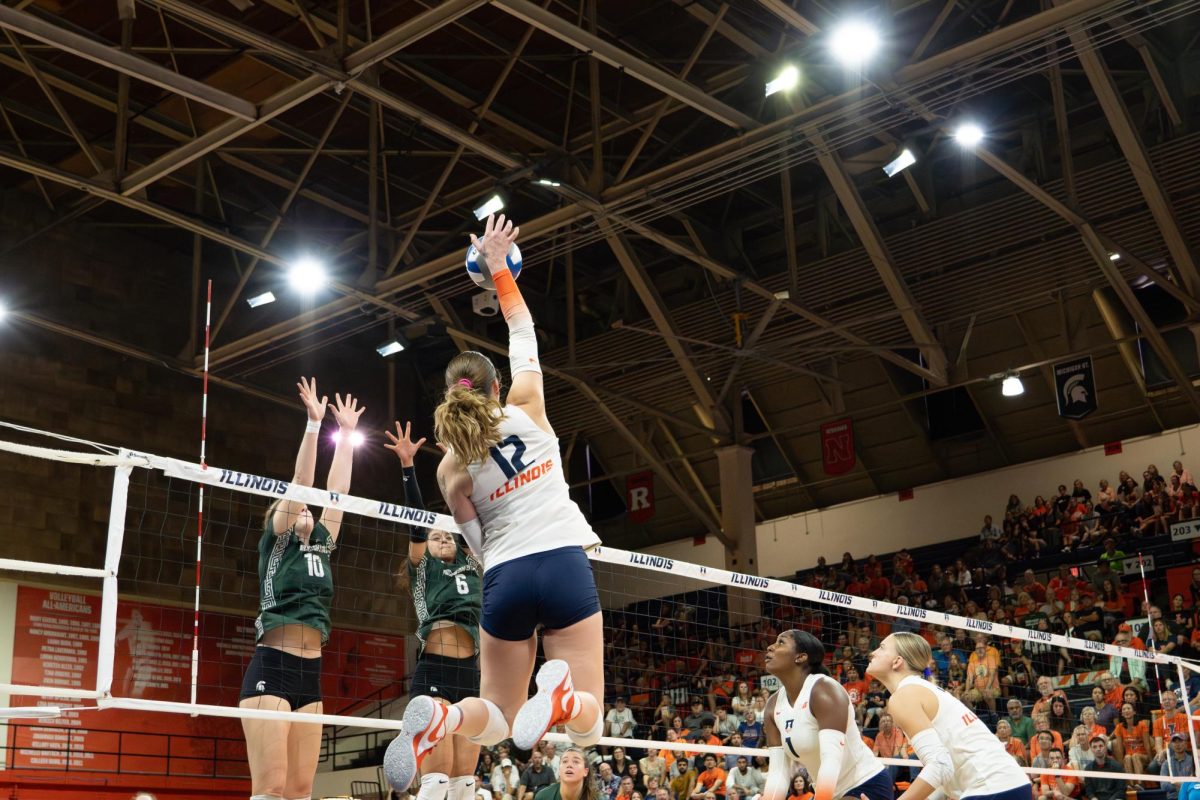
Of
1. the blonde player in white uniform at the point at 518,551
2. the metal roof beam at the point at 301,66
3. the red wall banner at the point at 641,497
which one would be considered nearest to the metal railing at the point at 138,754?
→ the metal roof beam at the point at 301,66

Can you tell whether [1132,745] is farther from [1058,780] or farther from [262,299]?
[262,299]

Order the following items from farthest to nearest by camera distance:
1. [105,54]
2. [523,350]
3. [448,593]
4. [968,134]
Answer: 1. [968,134]
2. [105,54]
3. [448,593]
4. [523,350]

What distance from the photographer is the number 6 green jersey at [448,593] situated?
7.16 metres

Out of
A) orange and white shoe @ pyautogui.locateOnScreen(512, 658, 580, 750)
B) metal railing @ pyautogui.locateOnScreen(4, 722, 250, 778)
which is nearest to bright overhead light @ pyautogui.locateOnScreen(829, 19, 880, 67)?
orange and white shoe @ pyautogui.locateOnScreen(512, 658, 580, 750)

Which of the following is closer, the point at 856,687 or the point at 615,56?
the point at 615,56

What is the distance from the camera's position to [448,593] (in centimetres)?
717

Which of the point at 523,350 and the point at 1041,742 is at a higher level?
the point at 523,350

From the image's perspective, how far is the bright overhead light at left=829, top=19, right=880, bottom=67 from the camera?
15.7m

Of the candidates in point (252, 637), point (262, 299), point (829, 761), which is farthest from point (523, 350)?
point (252, 637)

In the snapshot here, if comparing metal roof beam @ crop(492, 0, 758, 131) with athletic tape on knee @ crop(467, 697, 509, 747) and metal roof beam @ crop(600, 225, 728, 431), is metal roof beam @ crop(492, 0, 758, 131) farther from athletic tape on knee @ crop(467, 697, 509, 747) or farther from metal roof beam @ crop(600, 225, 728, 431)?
athletic tape on knee @ crop(467, 697, 509, 747)

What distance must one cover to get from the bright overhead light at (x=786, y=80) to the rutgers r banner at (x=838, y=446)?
12.2 m

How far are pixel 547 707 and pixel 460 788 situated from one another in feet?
7.53

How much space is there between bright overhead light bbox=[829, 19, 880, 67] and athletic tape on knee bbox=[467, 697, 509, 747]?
12.6 meters

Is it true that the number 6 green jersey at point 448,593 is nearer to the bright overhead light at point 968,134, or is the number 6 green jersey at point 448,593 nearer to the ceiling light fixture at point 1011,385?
the bright overhead light at point 968,134
